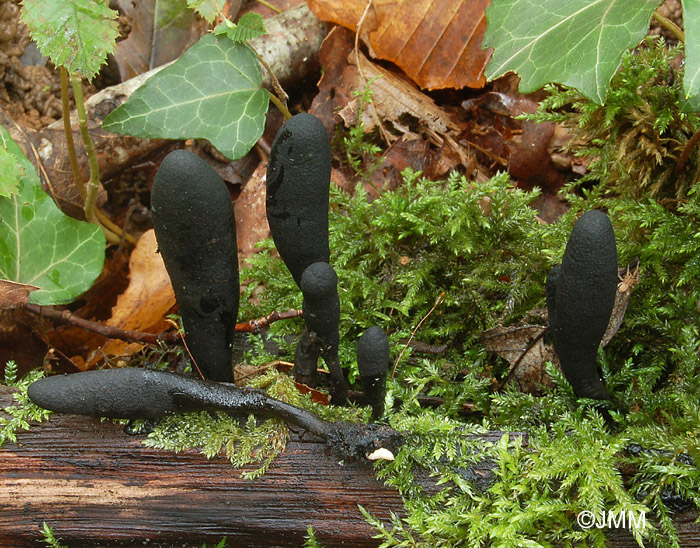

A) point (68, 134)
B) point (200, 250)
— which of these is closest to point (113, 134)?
point (68, 134)

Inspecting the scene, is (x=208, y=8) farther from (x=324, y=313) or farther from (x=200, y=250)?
(x=324, y=313)

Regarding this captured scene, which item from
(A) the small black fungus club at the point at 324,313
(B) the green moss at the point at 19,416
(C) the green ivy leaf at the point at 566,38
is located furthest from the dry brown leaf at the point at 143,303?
(C) the green ivy leaf at the point at 566,38

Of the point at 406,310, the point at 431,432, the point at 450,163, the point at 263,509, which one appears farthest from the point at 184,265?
the point at 450,163

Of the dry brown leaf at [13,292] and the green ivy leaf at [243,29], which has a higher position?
the green ivy leaf at [243,29]

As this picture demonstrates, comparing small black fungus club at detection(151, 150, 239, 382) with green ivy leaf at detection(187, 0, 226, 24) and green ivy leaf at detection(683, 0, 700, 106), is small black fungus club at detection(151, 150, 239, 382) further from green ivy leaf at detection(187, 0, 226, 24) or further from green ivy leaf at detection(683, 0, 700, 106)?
green ivy leaf at detection(683, 0, 700, 106)

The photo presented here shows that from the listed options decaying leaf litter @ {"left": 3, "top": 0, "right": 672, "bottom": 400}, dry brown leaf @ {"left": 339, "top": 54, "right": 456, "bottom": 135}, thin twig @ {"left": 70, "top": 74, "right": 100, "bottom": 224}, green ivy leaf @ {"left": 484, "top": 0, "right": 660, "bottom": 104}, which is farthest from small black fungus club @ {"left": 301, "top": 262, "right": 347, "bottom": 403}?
dry brown leaf @ {"left": 339, "top": 54, "right": 456, "bottom": 135}

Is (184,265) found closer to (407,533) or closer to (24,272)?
(407,533)

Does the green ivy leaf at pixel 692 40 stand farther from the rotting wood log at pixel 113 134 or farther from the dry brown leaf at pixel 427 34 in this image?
the rotting wood log at pixel 113 134
